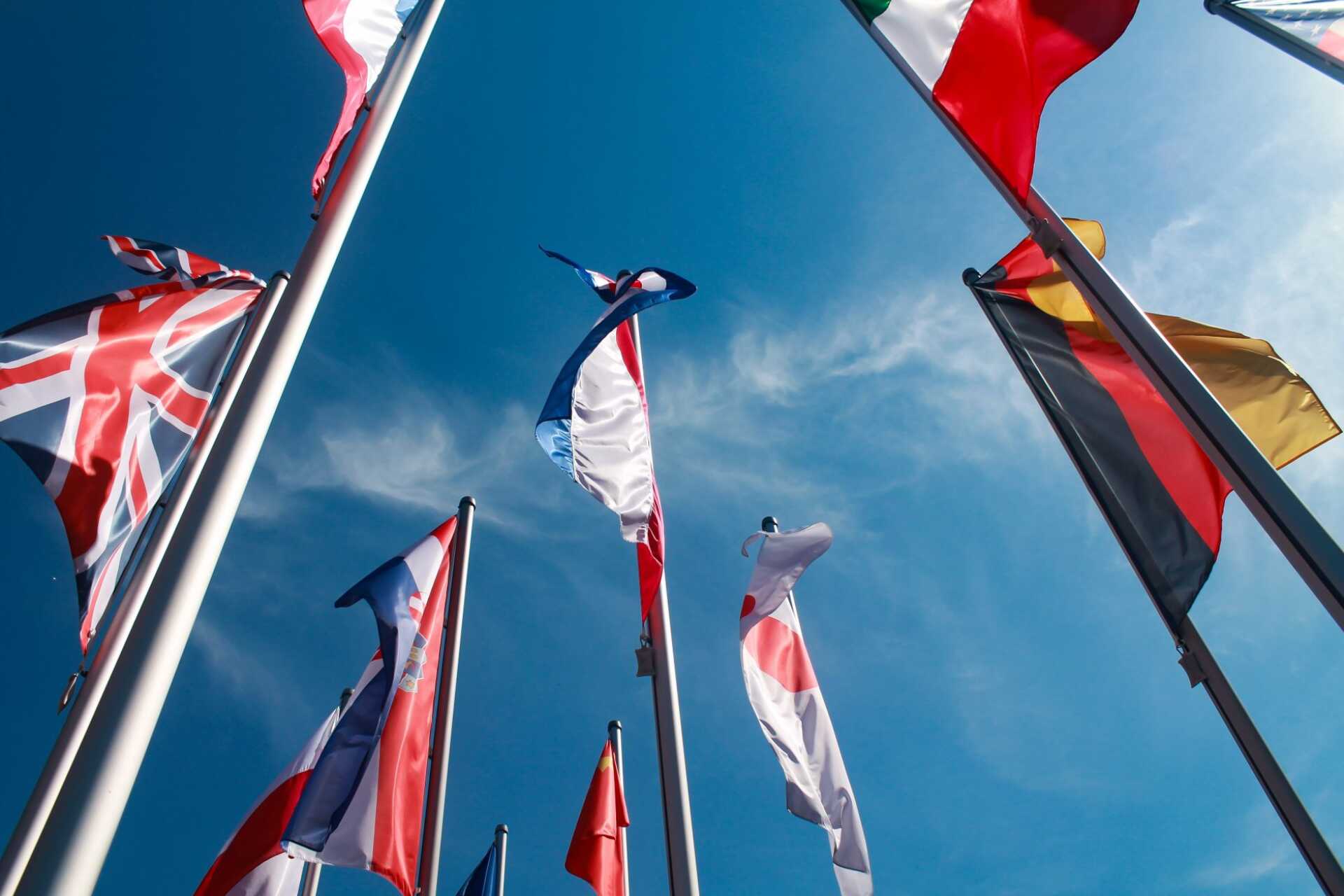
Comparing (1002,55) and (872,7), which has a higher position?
(872,7)

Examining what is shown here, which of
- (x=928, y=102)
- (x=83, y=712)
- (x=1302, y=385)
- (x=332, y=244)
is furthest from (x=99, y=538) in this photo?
(x=1302, y=385)

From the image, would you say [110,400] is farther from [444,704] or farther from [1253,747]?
[1253,747]

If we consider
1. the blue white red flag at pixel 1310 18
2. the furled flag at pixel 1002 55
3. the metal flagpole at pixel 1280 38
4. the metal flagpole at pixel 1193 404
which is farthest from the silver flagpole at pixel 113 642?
the blue white red flag at pixel 1310 18

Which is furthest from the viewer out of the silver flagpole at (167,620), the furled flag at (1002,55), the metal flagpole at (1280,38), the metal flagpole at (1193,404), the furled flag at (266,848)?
the metal flagpole at (1280,38)

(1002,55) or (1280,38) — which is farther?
(1280,38)

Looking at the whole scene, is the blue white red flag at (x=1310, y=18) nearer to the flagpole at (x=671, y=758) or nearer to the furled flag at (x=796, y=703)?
the furled flag at (x=796, y=703)

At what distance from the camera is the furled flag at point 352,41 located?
687 centimetres

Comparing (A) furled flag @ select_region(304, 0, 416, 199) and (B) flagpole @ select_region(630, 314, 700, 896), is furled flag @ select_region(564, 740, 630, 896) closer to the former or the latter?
(B) flagpole @ select_region(630, 314, 700, 896)

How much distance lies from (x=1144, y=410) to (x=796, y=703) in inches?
157

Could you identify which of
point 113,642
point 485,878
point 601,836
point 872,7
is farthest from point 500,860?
point 872,7

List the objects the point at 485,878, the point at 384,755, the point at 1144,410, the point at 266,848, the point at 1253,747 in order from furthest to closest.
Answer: the point at 485,878 < the point at 266,848 < the point at 384,755 < the point at 1144,410 < the point at 1253,747

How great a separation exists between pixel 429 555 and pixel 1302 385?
790cm

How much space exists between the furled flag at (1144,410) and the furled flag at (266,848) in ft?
22.7

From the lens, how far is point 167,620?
4.24 meters
